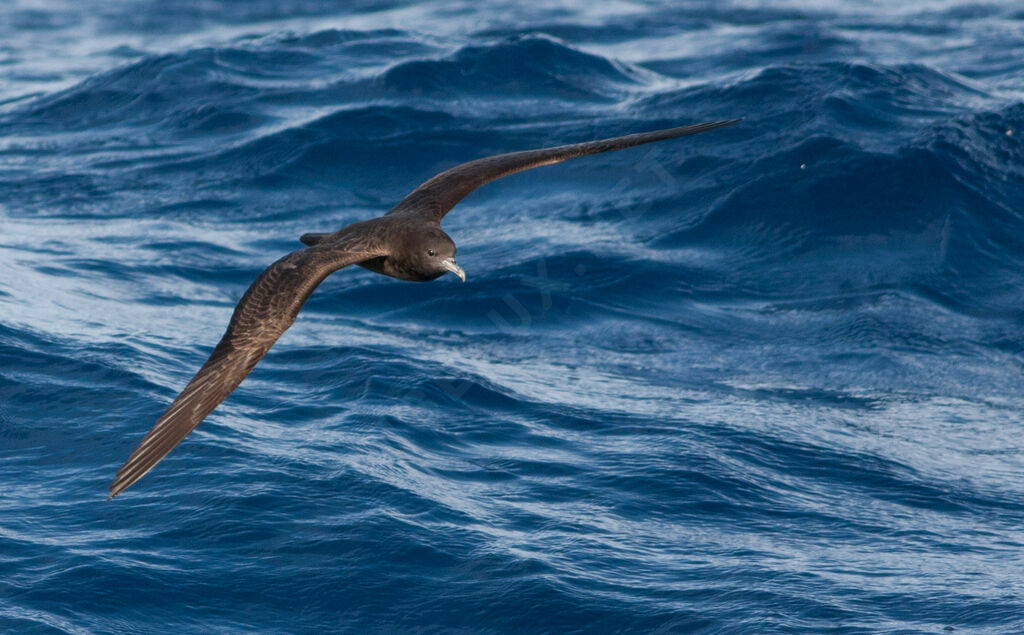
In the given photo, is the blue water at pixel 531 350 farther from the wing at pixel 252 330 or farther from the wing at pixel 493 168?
the wing at pixel 493 168

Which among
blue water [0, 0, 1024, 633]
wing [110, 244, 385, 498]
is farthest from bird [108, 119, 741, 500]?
blue water [0, 0, 1024, 633]

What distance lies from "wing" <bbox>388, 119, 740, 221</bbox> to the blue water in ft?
7.21

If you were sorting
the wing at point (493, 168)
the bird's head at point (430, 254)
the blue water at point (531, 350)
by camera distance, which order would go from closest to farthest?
the bird's head at point (430, 254) → the wing at point (493, 168) → the blue water at point (531, 350)

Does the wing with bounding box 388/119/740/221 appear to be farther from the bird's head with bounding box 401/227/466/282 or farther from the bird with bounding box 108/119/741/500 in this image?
the bird's head with bounding box 401/227/466/282

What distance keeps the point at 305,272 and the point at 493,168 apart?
2.21 meters

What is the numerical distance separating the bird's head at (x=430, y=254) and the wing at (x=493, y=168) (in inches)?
22.0

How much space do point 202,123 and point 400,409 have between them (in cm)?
903

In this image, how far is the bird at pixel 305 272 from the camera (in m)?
6.47

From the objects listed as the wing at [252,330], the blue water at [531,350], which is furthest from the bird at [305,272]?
the blue water at [531,350]

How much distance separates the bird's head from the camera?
7695mm

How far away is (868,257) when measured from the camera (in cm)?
1407

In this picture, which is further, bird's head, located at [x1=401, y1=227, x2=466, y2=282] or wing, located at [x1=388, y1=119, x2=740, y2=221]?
wing, located at [x1=388, y1=119, x2=740, y2=221]

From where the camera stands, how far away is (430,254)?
7.71 meters

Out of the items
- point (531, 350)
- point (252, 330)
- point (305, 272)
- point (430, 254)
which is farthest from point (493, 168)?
point (531, 350)
